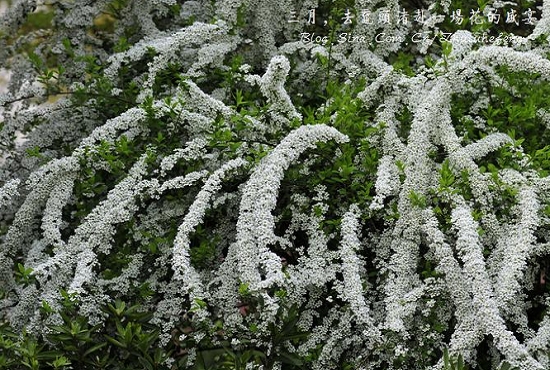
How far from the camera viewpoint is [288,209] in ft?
8.90

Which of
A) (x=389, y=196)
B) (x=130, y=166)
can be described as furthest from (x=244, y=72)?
(x=389, y=196)

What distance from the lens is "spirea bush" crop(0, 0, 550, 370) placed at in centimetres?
238

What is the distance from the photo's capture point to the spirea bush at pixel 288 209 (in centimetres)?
238

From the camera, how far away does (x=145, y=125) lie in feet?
9.63

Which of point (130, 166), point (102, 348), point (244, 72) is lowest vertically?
point (102, 348)

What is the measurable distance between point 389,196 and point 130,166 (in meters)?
0.98

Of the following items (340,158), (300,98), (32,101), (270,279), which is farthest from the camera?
(32,101)

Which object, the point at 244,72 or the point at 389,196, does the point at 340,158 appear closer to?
the point at 389,196

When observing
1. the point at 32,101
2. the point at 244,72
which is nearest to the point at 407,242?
the point at 244,72

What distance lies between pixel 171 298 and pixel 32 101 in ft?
4.32

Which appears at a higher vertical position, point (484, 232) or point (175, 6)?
point (175, 6)

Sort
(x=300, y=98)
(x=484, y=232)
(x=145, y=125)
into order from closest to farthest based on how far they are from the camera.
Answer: (x=484, y=232) < (x=145, y=125) < (x=300, y=98)

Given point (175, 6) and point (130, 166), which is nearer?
point (130, 166)

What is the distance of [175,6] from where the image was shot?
3.49 m
